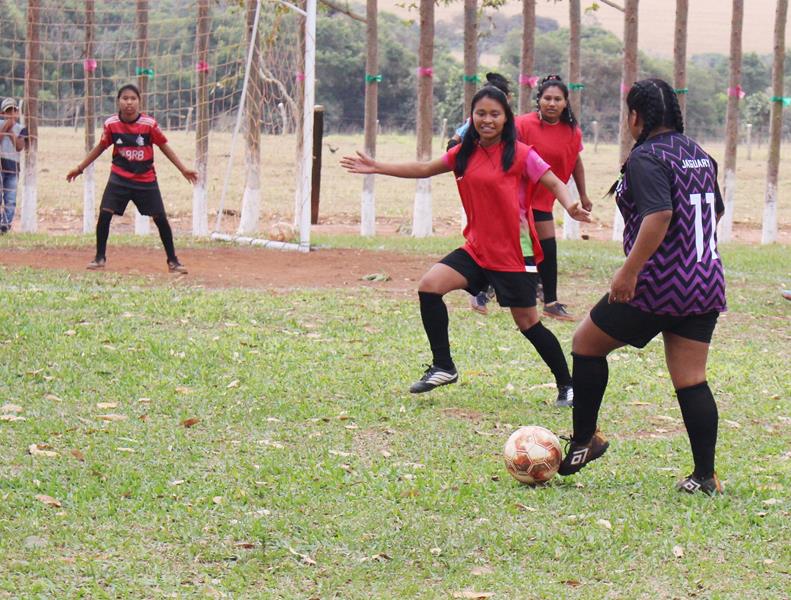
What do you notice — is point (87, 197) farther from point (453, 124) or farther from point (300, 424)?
point (453, 124)

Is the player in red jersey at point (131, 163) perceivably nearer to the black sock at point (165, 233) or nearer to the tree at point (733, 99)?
the black sock at point (165, 233)

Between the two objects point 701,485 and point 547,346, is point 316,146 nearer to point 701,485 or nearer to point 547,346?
point 547,346

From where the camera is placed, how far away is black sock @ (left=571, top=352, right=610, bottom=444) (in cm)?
590

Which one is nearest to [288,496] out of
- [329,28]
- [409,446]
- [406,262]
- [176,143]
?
[409,446]

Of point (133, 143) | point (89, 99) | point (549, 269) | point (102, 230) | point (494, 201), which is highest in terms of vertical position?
point (89, 99)

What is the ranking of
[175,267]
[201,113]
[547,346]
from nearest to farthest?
[547,346]
[175,267]
[201,113]

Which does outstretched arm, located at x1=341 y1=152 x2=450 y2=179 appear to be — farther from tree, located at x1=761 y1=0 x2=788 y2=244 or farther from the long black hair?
tree, located at x1=761 y1=0 x2=788 y2=244

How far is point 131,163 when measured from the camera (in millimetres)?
12539

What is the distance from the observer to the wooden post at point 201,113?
18031mm

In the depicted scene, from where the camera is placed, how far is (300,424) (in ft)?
23.6

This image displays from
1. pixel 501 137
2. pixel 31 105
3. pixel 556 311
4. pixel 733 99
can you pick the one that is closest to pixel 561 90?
pixel 556 311

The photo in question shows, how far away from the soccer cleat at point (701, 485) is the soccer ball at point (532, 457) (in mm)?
612

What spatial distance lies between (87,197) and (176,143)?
5676 millimetres

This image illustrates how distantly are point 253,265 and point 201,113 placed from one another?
201 inches
